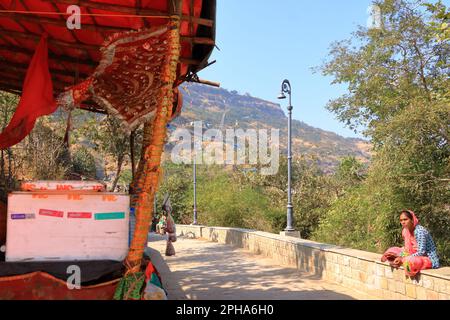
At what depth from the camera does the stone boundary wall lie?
5.92 meters

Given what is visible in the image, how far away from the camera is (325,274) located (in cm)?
921

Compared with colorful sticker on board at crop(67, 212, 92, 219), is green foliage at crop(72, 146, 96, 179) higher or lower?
higher

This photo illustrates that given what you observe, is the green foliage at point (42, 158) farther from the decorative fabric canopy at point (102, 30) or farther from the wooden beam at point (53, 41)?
the wooden beam at point (53, 41)

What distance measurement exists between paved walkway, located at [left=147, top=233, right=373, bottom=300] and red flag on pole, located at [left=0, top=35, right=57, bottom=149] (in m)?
3.63

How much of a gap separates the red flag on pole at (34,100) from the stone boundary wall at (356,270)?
5640 millimetres

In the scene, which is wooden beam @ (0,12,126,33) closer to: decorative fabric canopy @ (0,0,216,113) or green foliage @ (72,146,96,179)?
decorative fabric canopy @ (0,0,216,113)

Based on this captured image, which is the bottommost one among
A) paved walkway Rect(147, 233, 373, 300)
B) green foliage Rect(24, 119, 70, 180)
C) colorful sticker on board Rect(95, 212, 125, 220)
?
paved walkway Rect(147, 233, 373, 300)

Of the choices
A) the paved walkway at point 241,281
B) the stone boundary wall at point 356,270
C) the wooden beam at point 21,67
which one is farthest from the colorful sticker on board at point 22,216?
the stone boundary wall at point 356,270

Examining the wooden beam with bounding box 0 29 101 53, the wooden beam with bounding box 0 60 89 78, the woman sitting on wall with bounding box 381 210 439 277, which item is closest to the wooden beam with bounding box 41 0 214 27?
the wooden beam with bounding box 0 29 101 53

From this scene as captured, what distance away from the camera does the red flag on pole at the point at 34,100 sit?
6000 mm

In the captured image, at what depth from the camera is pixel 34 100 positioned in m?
6.05

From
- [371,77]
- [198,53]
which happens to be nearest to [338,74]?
[371,77]

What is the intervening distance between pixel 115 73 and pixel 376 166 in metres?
7.80
